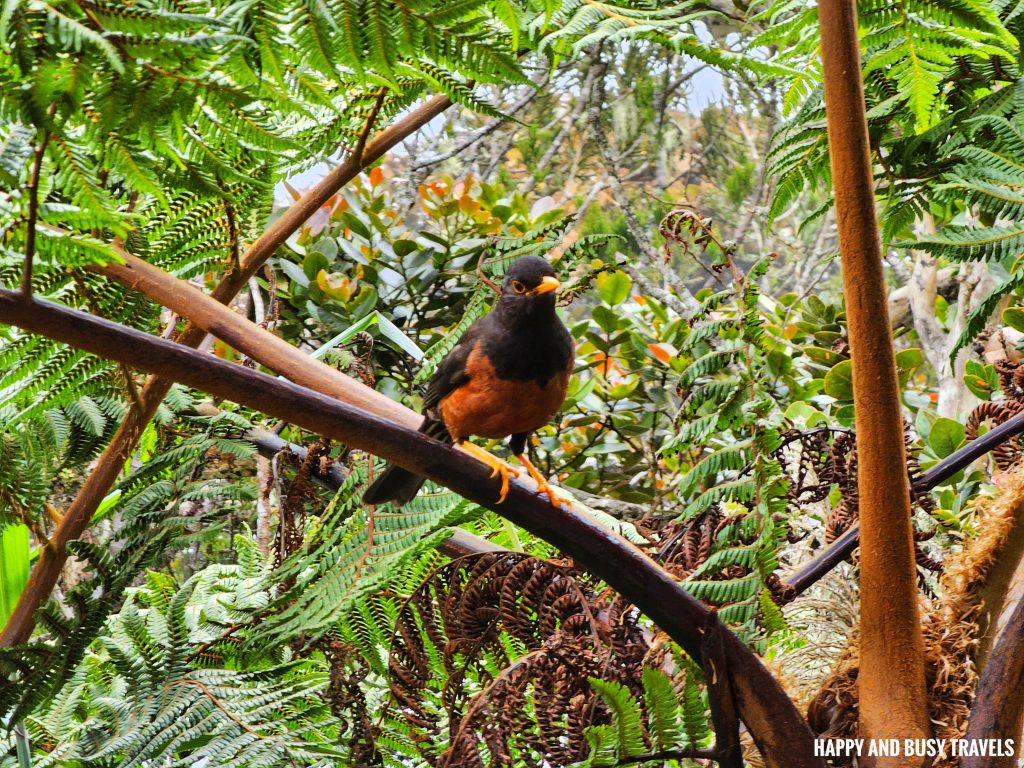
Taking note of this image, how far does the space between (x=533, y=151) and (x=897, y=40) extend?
3.71 m

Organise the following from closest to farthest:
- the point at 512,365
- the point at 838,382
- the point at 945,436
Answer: the point at 512,365
the point at 945,436
the point at 838,382

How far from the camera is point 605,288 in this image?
3016mm

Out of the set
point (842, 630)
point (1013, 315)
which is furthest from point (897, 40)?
point (842, 630)

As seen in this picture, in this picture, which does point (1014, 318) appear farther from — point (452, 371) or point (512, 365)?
point (452, 371)

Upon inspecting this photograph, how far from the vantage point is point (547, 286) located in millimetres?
1768

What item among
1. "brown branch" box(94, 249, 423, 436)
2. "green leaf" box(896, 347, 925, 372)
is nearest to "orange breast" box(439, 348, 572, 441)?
"brown branch" box(94, 249, 423, 436)

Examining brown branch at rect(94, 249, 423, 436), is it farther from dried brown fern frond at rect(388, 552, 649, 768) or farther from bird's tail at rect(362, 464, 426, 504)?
dried brown fern frond at rect(388, 552, 649, 768)

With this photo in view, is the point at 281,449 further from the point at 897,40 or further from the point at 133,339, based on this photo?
the point at 897,40

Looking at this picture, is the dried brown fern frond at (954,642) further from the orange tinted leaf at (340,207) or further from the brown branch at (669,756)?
the orange tinted leaf at (340,207)

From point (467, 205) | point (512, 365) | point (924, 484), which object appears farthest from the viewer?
point (467, 205)

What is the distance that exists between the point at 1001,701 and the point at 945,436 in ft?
2.85

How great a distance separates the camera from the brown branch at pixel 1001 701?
3.76 feet

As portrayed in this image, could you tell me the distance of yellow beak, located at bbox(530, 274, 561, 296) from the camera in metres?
1.76

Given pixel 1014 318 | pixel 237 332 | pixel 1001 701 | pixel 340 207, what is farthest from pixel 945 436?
pixel 340 207
